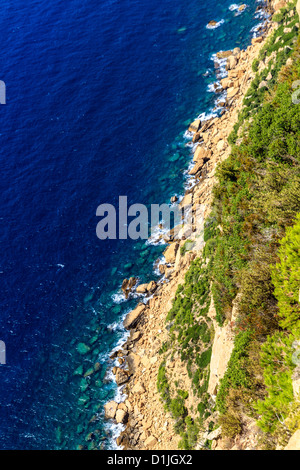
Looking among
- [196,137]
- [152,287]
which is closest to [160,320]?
[152,287]

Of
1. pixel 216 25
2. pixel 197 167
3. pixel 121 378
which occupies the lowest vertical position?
pixel 121 378

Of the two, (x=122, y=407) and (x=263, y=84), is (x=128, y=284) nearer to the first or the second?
(x=122, y=407)

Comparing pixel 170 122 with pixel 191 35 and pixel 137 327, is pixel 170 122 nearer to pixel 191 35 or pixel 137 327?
pixel 191 35

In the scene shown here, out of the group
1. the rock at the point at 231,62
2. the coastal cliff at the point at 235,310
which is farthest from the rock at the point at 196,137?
the rock at the point at 231,62

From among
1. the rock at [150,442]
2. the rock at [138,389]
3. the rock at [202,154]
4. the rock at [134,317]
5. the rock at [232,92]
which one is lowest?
the rock at [150,442]

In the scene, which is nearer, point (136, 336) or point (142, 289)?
point (136, 336)

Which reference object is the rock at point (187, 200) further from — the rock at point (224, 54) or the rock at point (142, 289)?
the rock at point (224, 54)
